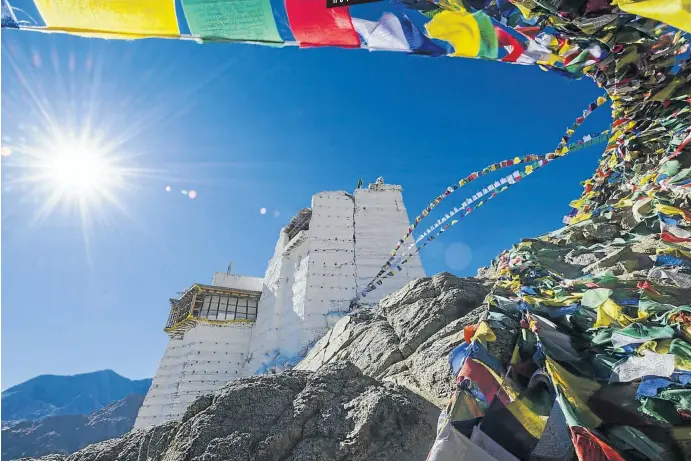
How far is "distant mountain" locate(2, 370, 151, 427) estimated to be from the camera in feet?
246

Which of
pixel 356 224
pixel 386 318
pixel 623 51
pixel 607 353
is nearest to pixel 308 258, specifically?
pixel 356 224

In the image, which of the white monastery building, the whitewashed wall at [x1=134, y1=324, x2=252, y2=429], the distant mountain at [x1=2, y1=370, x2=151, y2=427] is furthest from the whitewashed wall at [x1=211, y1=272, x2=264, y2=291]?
the distant mountain at [x1=2, y1=370, x2=151, y2=427]

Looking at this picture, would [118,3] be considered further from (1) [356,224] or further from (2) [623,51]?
(1) [356,224]

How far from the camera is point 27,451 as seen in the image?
55125 millimetres

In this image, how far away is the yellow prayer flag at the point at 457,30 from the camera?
211 inches

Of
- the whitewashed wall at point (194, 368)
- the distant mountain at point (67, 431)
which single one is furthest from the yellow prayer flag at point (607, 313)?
the distant mountain at point (67, 431)

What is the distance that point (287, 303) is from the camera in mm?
23500

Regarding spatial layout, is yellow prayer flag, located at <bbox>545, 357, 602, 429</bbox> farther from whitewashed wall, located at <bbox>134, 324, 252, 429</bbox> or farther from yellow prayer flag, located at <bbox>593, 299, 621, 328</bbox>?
whitewashed wall, located at <bbox>134, 324, 252, 429</bbox>

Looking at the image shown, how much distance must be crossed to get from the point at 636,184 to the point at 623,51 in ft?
10.2

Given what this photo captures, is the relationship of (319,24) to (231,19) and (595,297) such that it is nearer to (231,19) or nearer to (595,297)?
A: (231,19)

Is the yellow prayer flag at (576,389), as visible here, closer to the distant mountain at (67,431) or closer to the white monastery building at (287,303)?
the white monastery building at (287,303)

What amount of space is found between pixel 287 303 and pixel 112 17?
20.4m

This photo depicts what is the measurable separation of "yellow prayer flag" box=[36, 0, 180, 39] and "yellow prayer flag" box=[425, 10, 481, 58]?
3605mm

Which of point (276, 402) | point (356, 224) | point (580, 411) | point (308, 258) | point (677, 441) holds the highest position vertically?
point (356, 224)
